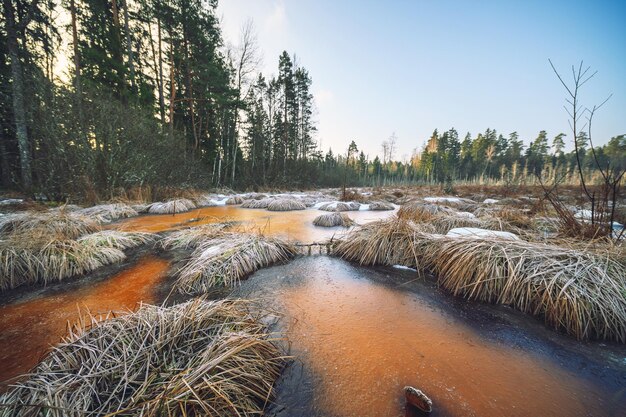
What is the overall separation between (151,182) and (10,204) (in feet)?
11.7

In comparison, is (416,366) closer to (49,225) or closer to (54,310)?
(54,310)

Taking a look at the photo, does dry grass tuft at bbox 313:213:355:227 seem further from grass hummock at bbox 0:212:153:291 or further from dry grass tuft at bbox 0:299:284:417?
dry grass tuft at bbox 0:299:284:417

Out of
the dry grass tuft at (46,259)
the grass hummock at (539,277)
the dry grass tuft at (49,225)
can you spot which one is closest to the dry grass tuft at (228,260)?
the dry grass tuft at (46,259)

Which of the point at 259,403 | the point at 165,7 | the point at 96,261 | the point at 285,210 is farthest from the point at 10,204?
the point at 165,7

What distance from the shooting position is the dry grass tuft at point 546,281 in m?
1.75

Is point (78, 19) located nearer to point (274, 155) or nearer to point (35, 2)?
point (35, 2)

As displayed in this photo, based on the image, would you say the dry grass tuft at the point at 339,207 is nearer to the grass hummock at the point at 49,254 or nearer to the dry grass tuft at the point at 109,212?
the grass hummock at the point at 49,254

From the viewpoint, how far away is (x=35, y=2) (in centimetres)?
720

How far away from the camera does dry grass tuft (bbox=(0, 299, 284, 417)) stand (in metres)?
0.93

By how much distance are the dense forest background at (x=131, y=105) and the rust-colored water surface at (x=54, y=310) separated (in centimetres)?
558

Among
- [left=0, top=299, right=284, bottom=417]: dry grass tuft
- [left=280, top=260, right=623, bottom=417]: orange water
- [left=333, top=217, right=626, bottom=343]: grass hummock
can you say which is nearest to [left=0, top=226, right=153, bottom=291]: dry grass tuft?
[left=0, top=299, right=284, bottom=417]: dry grass tuft

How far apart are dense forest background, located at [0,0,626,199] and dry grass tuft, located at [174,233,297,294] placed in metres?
4.27

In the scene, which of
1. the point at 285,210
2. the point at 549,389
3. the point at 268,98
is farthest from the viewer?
the point at 268,98

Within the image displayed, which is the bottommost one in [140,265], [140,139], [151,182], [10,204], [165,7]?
[140,265]
